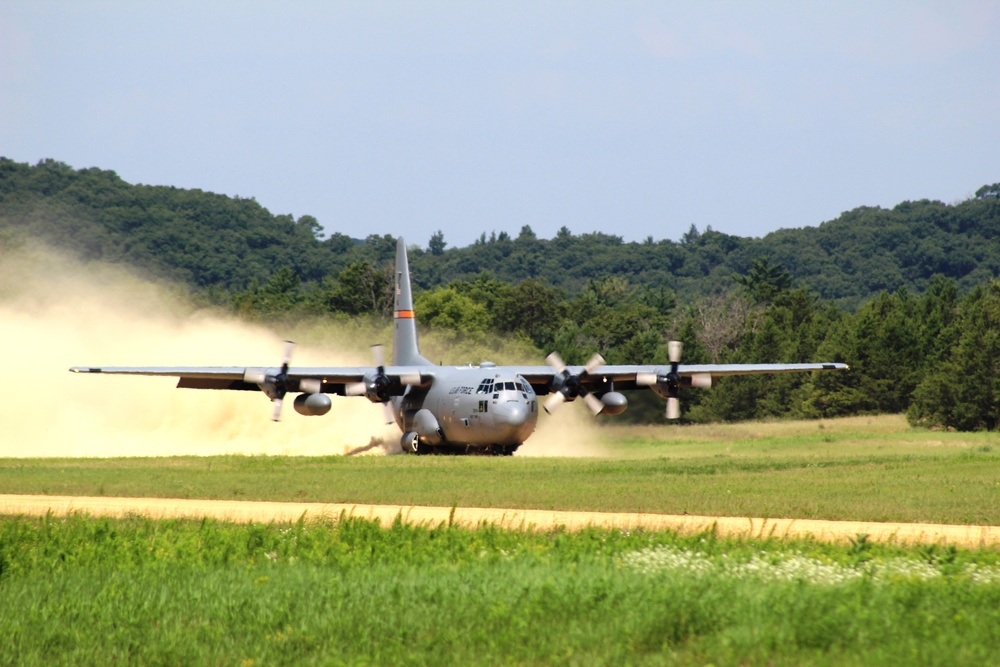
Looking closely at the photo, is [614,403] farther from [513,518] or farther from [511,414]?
[513,518]

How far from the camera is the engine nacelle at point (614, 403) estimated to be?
40.5 meters

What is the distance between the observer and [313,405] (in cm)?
4034

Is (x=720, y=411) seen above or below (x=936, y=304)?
below

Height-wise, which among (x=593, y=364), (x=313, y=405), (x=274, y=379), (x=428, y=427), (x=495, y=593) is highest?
(x=593, y=364)

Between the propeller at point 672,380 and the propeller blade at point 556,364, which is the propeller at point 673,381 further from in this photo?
the propeller blade at point 556,364

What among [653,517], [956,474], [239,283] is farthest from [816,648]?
[239,283]

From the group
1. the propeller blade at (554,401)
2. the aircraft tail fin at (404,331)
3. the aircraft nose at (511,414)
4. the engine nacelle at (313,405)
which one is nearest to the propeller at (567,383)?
the propeller blade at (554,401)

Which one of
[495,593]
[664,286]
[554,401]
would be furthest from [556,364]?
[664,286]

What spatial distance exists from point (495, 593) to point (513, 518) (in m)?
6.51

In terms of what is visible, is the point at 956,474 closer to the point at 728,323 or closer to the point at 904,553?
the point at 904,553

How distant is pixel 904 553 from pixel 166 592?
8336 millimetres

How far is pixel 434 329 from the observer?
81062mm

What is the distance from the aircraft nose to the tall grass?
72.5ft

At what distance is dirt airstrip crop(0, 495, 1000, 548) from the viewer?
16.7 meters
